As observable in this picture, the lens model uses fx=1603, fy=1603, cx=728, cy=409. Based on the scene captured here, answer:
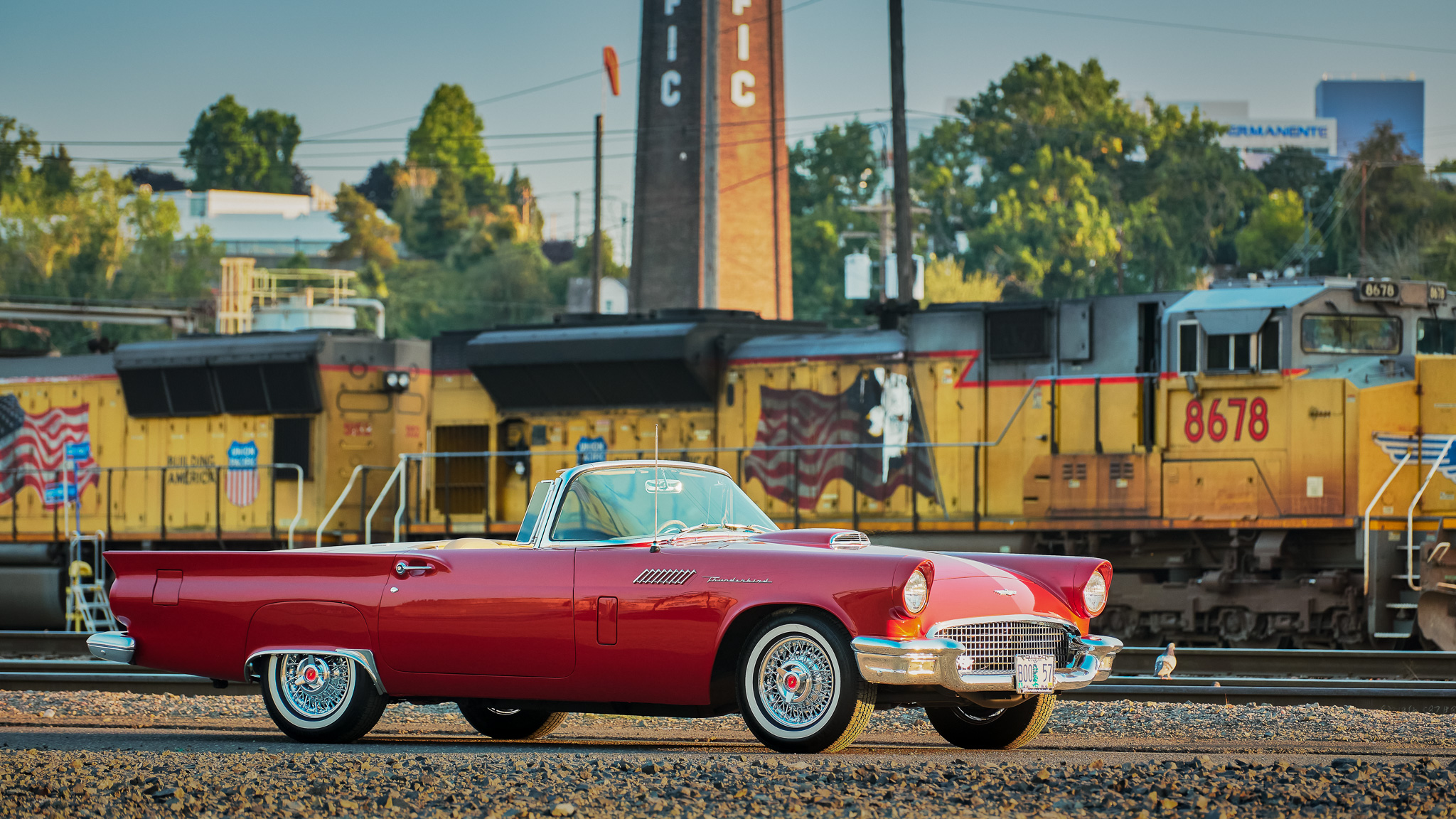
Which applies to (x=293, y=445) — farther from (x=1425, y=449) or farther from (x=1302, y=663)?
(x=1425, y=449)

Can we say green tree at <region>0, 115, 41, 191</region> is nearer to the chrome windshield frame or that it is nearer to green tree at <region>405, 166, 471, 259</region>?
green tree at <region>405, 166, 471, 259</region>

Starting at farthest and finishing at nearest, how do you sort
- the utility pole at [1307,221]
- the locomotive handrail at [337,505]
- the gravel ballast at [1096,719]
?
the utility pole at [1307,221] < the locomotive handrail at [337,505] < the gravel ballast at [1096,719]

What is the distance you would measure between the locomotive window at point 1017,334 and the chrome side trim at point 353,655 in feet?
28.1

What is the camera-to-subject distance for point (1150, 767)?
250 inches

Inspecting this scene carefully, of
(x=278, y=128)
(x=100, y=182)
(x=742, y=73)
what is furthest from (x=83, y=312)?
(x=278, y=128)

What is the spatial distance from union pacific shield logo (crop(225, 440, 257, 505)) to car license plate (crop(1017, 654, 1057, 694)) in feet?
44.1

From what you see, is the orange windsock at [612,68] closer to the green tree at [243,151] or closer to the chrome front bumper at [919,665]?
the chrome front bumper at [919,665]

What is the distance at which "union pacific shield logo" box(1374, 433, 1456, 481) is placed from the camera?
1330cm

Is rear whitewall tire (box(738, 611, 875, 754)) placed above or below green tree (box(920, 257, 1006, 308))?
below

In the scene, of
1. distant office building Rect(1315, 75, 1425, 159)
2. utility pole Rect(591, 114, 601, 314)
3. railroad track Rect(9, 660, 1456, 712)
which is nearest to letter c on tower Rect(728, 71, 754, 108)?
utility pole Rect(591, 114, 601, 314)

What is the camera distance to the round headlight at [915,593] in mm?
6605

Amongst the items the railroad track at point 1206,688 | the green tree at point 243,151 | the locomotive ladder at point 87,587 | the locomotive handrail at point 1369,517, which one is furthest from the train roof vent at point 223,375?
the green tree at point 243,151

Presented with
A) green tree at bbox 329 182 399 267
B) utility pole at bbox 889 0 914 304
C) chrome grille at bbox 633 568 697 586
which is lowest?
chrome grille at bbox 633 568 697 586

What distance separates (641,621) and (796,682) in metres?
0.76
